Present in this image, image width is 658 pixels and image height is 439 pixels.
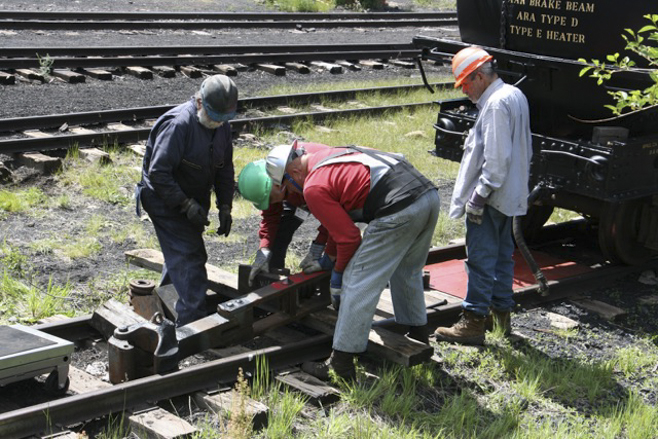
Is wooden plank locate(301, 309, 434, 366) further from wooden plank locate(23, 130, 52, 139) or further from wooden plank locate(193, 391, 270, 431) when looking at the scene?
wooden plank locate(23, 130, 52, 139)

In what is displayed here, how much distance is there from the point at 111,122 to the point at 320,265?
644 centimetres

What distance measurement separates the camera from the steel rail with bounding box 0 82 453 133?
10.4 meters

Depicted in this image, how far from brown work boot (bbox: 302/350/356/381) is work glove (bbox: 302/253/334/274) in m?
0.58

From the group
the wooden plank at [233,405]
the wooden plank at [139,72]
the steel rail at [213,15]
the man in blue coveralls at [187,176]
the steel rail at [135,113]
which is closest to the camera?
the wooden plank at [233,405]

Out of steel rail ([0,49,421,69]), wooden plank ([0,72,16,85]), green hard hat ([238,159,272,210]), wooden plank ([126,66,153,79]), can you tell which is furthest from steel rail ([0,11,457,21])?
green hard hat ([238,159,272,210])

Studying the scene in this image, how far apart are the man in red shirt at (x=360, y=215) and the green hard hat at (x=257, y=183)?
84 mm

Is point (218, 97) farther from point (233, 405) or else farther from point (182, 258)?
point (233, 405)

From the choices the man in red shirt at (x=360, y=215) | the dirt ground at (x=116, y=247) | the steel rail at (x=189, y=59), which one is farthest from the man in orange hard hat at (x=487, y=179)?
the steel rail at (x=189, y=59)

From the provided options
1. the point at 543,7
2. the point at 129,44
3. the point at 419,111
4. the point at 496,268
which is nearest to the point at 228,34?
the point at 129,44

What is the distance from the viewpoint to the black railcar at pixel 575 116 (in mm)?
6914

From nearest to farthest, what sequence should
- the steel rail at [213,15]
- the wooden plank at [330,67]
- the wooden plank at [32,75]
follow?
the wooden plank at [32,75] → the wooden plank at [330,67] → the steel rail at [213,15]

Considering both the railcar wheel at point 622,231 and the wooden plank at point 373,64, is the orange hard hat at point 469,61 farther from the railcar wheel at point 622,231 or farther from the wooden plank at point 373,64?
Result: the wooden plank at point 373,64

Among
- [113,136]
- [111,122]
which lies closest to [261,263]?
[113,136]

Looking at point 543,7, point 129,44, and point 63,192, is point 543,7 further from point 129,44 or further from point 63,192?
point 129,44
